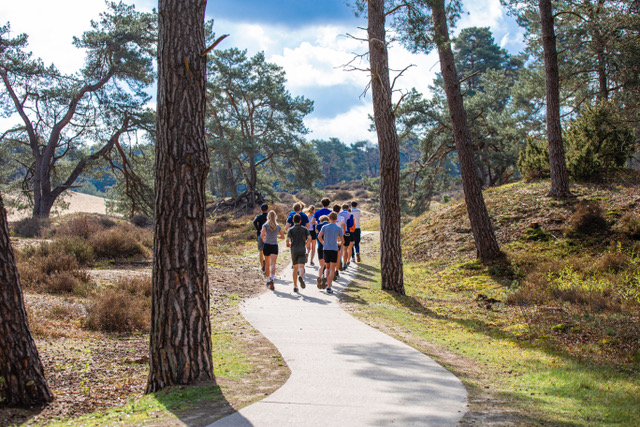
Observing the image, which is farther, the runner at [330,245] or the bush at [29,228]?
the bush at [29,228]

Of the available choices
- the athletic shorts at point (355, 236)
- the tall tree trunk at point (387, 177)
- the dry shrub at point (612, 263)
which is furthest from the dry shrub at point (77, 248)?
the dry shrub at point (612, 263)

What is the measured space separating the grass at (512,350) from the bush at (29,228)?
15.4 m

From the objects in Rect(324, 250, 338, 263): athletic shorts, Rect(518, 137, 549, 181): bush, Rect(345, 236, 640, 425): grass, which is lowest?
Rect(345, 236, 640, 425): grass

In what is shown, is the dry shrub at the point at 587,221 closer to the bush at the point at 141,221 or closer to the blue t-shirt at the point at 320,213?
the blue t-shirt at the point at 320,213

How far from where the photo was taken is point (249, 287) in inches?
470

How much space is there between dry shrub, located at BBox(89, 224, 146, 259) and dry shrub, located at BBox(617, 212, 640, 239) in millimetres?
15039

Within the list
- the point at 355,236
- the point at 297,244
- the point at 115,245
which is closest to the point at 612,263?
the point at 355,236

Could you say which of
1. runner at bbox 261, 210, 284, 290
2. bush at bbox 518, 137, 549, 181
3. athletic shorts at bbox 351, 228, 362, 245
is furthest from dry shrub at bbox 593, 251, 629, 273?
bush at bbox 518, 137, 549, 181

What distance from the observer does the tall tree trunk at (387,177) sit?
11.4 metres

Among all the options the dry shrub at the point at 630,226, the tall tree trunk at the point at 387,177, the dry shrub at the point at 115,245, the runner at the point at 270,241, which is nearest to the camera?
the runner at the point at 270,241

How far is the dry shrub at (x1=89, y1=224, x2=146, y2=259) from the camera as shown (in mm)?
14747

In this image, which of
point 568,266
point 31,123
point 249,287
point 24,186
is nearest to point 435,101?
point 568,266

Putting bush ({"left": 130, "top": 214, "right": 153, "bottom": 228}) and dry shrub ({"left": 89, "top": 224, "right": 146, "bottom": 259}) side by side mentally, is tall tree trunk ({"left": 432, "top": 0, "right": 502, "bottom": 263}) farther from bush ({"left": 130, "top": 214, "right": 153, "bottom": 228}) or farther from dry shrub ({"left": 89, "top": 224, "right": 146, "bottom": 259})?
bush ({"left": 130, "top": 214, "right": 153, "bottom": 228})

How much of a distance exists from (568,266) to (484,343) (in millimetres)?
5909
